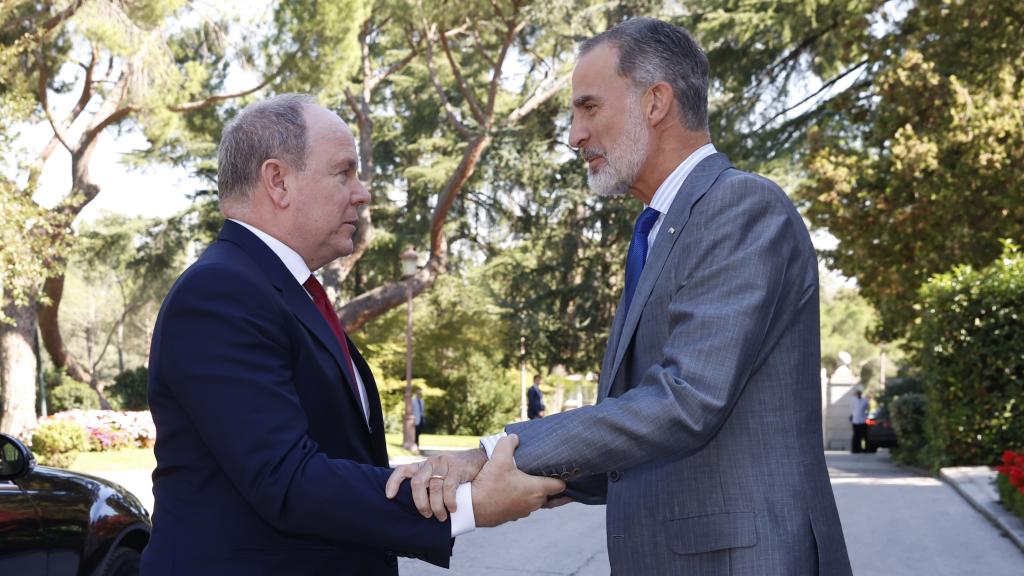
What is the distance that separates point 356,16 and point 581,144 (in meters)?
22.6

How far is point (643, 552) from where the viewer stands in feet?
8.27

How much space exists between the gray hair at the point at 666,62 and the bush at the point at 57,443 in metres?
16.4

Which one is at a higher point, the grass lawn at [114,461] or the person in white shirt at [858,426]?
the person in white shirt at [858,426]

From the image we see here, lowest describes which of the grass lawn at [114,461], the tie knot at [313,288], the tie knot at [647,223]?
the grass lawn at [114,461]

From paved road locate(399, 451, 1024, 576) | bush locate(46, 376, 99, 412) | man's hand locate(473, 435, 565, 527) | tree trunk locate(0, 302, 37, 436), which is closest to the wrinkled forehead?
man's hand locate(473, 435, 565, 527)

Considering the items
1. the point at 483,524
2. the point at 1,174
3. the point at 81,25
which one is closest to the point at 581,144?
the point at 483,524

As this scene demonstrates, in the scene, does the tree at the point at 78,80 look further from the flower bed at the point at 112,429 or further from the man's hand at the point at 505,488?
the man's hand at the point at 505,488

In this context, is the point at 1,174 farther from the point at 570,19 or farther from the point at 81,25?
the point at 570,19

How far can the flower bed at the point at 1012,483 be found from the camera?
9930 millimetres

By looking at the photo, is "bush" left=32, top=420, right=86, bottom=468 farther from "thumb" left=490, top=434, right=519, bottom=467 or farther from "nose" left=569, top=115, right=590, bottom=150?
"thumb" left=490, top=434, right=519, bottom=467

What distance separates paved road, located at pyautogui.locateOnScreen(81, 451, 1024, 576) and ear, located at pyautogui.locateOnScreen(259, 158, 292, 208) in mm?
5998

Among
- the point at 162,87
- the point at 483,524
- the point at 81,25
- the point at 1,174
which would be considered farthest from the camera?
the point at 162,87

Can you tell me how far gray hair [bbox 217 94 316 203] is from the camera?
2.65 metres

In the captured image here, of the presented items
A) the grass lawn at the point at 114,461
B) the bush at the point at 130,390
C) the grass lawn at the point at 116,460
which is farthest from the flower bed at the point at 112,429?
the bush at the point at 130,390
